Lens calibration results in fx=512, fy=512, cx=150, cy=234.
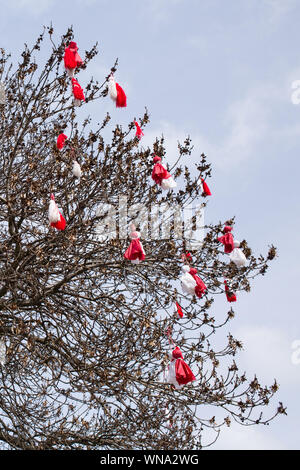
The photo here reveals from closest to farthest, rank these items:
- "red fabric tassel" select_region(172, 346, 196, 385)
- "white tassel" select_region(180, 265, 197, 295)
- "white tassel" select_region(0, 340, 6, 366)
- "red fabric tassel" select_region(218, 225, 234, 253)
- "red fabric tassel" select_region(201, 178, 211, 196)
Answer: "red fabric tassel" select_region(172, 346, 196, 385) < "white tassel" select_region(180, 265, 197, 295) < "red fabric tassel" select_region(218, 225, 234, 253) < "white tassel" select_region(0, 340, 6, 366) < "red fabric tassel" select_region(201, 178, 211, 196)

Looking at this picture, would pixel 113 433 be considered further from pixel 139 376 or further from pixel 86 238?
pixel 86 238

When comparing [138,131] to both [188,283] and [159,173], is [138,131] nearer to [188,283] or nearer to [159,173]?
[159,173]

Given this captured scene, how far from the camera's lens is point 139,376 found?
696cm

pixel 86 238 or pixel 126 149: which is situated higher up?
pixel 126 149

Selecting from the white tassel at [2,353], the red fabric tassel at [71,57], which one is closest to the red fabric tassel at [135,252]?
the white tassel at [2,353]

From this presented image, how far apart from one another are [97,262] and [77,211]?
31.2 inches

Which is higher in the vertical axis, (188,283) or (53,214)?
(53,214)

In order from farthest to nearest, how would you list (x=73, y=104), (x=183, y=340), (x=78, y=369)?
(x=73, y=104), (x=183, y=340), (x=78, y=369)

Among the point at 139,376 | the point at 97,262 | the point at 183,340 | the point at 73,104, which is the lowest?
the point at 139,376

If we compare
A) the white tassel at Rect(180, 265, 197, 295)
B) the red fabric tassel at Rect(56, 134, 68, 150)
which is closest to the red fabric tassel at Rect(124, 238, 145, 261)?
the white tassel at Rect(180, 265, 197, 295)

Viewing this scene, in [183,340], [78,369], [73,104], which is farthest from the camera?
[73,104]

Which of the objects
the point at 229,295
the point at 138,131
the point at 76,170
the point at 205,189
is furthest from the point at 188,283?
the point at 138,131

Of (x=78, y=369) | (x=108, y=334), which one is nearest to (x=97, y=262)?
(x=108, y=334)

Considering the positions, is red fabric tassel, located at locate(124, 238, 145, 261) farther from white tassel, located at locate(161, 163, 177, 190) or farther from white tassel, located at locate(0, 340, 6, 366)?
white tassel, located at locate(0, 340, 6, 366)
